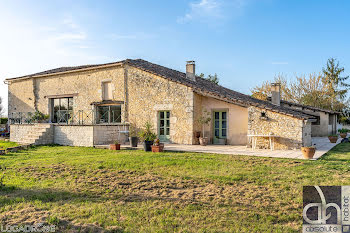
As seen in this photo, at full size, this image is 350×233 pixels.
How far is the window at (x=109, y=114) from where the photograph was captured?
15.1 m

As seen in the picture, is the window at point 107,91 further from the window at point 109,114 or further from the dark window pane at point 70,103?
the dark window pane at point 70,103

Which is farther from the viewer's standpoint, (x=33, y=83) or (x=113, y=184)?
(x=33, y=83)

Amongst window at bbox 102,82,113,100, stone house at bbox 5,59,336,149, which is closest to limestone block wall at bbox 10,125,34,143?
stone house at bbox 5,59,336,149

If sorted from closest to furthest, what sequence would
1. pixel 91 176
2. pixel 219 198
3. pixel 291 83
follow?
pixel 219 198 → pixel 91 176 → pixel 291 83

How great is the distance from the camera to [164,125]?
13.9 m

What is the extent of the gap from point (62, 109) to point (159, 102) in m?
7.91

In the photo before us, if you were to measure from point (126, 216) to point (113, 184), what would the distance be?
1901 millimetres

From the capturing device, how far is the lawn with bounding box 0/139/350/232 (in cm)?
362

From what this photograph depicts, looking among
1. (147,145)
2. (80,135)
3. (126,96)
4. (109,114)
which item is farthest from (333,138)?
(80,135)

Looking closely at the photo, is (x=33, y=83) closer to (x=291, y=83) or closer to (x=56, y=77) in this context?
(x=56, y=77)

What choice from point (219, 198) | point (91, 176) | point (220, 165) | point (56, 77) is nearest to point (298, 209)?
point (219, 198)

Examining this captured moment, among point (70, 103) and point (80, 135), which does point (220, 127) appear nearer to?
point (80, 135)

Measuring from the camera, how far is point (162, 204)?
4336 mm

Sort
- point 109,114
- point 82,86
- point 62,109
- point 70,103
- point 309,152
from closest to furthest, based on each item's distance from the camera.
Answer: point 309,152 → point 109,114 → point 82,86 → point 70,103 → point 62,109
